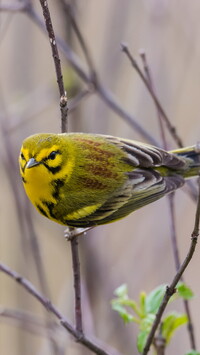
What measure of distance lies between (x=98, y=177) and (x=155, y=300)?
32.9 inches

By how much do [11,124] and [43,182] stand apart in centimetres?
Result: 154

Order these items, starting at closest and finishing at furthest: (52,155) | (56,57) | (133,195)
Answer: (56,57)
(52,155)
(133,195)

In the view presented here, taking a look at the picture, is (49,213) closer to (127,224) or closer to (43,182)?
(43,182)

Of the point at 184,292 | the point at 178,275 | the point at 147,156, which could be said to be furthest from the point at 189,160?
the point at 178,275

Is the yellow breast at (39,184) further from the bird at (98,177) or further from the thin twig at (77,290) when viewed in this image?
the thin twig at (77,290)

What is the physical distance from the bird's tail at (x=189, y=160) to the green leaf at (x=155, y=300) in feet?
3.41

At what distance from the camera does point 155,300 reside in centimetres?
242

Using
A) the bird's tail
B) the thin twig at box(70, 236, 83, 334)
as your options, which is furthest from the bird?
the thin twig at box(70, 236, 83, 334)

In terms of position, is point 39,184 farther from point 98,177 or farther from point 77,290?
point 77,290

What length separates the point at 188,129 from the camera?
4.95 metres

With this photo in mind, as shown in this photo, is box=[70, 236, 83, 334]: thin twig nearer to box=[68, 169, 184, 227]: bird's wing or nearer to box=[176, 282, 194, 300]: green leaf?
box=[176, 282, 194, 300]: green leaf

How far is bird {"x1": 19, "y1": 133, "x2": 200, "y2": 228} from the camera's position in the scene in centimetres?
290

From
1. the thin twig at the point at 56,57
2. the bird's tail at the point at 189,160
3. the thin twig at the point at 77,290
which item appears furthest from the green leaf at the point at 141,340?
the bird's tail at the point at 189,160

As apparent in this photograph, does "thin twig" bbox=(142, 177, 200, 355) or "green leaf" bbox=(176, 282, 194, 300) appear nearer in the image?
"thin twig" bbox=(142, 177, 200, 355)
